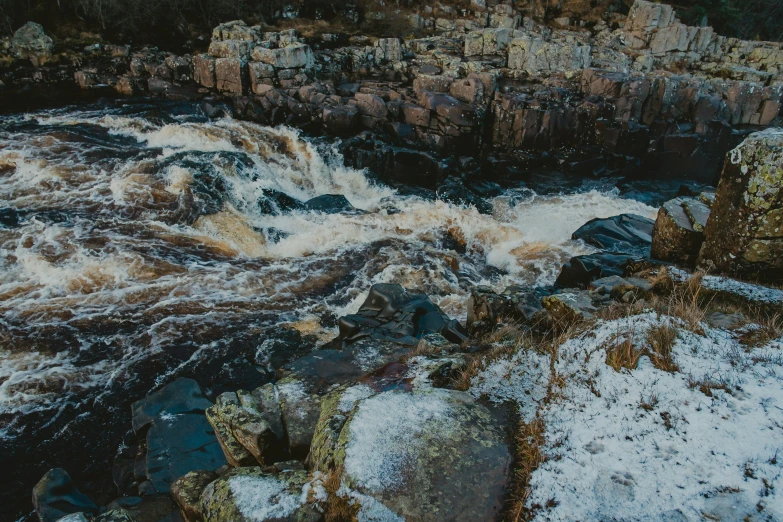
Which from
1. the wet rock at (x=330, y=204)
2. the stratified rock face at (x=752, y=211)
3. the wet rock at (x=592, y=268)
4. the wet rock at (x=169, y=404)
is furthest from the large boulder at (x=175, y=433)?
the wet rock at (x=330, y=204)

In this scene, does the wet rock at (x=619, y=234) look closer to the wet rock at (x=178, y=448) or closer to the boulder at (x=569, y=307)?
the boulder at (x=569, y=307)

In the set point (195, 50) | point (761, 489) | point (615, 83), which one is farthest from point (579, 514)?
point (195, 50)

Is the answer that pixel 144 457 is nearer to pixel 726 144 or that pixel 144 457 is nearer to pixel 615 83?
pixel 615 83

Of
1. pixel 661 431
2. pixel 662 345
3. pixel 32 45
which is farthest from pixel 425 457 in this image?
pixel 32 45

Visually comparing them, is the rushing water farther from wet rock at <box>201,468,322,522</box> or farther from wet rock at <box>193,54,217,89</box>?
wet rock at <box>193,54,217,89</box>

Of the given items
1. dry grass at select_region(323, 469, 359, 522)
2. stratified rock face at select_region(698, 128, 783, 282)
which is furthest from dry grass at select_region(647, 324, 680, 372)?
stratified rock face at select_region(698, 128, 783, 282)

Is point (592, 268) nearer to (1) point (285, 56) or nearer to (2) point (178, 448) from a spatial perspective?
(2) point (178, 448)
